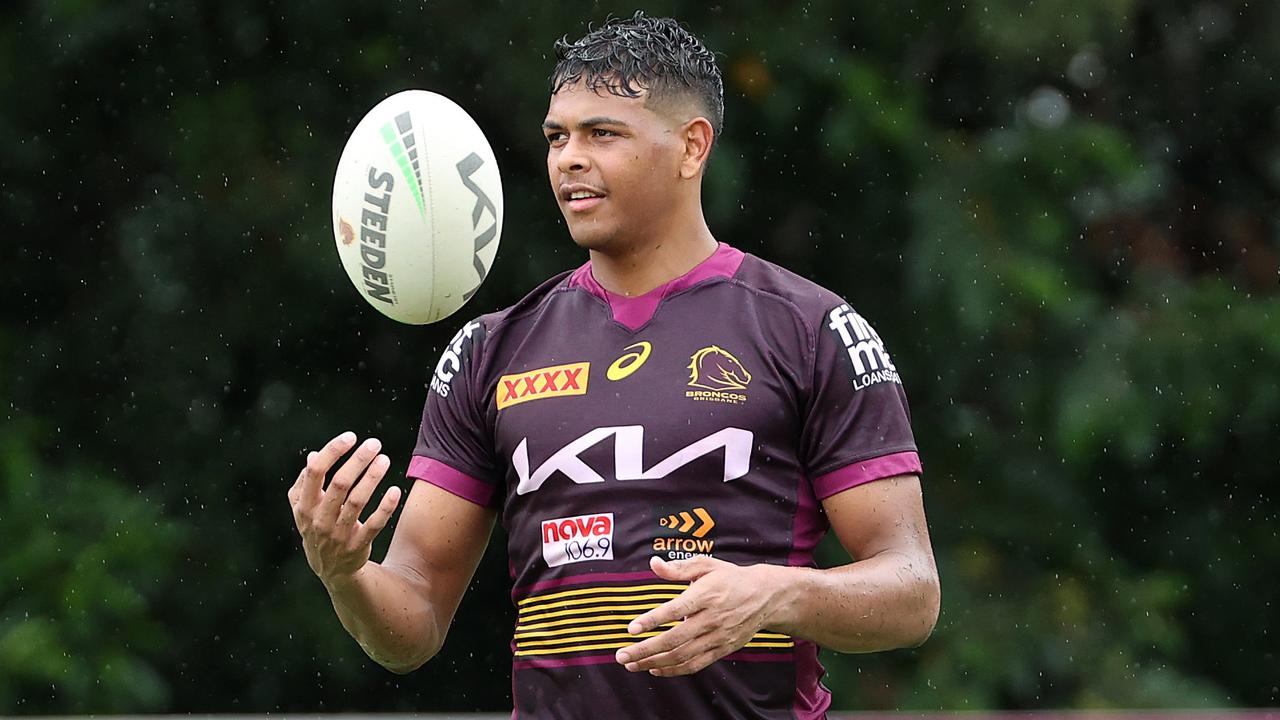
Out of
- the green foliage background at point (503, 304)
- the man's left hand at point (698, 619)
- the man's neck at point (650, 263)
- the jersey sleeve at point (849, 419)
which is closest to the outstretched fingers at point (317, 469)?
the man's left hand at point (698, 619)

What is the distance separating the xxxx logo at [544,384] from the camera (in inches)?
120

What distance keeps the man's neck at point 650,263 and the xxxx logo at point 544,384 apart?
0.18 metres

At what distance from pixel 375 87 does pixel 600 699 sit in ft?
18.1

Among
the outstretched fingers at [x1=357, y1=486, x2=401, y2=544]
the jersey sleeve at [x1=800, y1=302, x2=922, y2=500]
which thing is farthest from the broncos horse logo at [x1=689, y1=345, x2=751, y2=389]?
the outstretched fingers at [x1=357, y1=486, x2=401, y2=544]

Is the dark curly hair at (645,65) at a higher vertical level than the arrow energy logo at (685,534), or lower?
higher

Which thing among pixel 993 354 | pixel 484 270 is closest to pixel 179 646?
pixel 993 354

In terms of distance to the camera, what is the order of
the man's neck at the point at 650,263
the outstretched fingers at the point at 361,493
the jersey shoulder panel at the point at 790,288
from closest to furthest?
the outstretched fingers at the point at 361,493 < the jersey shoulder panel at the point at 790,288 < the man's neck at the point at 650,263

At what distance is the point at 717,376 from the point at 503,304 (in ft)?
16.3

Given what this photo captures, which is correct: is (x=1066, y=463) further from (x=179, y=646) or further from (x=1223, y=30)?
(x=179, y=646)

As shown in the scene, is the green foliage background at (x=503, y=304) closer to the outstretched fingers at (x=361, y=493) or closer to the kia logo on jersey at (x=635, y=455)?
the kia logo on jersey at (x=635, y=455)

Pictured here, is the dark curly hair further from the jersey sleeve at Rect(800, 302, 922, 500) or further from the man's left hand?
the man's left hand

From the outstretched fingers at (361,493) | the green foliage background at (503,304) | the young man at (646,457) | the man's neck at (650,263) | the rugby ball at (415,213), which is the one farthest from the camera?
the green foliage background at (503,304)

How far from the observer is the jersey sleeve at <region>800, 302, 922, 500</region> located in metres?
2.95

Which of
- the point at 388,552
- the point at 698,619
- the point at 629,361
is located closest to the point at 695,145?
the point at 629,361
